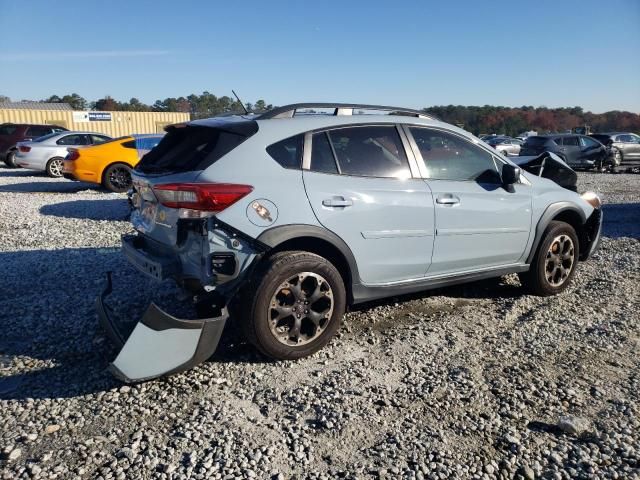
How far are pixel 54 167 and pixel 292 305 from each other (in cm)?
1494

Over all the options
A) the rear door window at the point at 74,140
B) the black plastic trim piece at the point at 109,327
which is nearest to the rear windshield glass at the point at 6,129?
the rear door window at the point at 74,140

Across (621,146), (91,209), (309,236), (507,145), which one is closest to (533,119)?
(507,145)

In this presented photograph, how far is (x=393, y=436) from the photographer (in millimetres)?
2779

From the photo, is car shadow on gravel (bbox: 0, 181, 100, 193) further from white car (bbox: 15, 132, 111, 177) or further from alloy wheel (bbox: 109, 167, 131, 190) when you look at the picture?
white car (bbox: 15, 132, 111, 177)

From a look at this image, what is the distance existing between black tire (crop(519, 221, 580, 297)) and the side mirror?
0.79 meters

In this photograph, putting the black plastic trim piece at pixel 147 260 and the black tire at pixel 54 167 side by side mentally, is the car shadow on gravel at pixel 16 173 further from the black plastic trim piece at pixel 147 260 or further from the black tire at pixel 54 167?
the black plastic trim piece at pixel 147 260

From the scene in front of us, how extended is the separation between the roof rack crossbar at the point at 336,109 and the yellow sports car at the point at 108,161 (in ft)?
27.4

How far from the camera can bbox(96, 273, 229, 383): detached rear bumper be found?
3039 millimetres

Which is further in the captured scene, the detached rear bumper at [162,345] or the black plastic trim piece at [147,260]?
the black plastic trim piece at [147,260]

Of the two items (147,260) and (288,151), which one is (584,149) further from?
(147,260)

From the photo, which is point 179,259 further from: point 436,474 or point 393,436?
point 436,474

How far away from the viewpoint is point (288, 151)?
364cm

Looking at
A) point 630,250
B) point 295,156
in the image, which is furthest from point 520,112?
point 295,156

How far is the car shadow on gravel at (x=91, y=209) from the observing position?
29.9 ft
